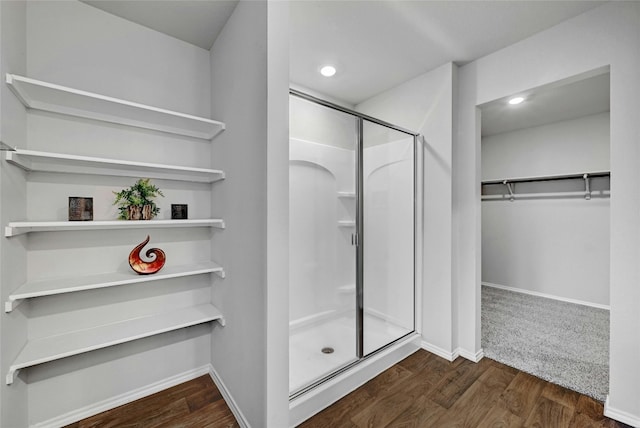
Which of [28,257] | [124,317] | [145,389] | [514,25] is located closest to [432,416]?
[145,389]

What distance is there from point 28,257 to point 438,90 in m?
3.10

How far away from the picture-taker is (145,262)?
1676mm

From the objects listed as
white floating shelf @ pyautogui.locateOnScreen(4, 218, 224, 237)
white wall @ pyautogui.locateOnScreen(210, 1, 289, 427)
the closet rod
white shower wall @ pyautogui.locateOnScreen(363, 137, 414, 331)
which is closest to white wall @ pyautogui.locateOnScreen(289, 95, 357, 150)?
white shower wall @ pyautogui.locateOnScreen(363, 137, 414, 331)

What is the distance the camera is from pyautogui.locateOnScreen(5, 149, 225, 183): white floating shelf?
1289mm

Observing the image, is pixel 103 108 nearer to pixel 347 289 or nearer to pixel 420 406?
pixel 347 289

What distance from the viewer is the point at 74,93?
1.35 metres

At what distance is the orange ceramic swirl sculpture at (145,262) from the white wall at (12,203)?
0.48 metres

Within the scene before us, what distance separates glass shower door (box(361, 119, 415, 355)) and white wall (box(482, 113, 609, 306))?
2.57 metres

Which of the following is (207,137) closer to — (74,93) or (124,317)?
(74,93)

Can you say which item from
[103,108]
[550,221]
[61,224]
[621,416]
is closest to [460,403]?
[621,416]

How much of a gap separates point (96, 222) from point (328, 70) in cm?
215

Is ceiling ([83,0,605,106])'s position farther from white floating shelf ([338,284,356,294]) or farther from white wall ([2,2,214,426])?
white floating shelf ([338,284,356,294])

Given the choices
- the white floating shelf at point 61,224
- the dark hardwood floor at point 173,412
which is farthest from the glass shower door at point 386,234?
the white floating shelf at point 61,224

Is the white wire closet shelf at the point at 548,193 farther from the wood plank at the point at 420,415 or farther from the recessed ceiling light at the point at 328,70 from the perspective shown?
the wood plank at the point at 420,415
